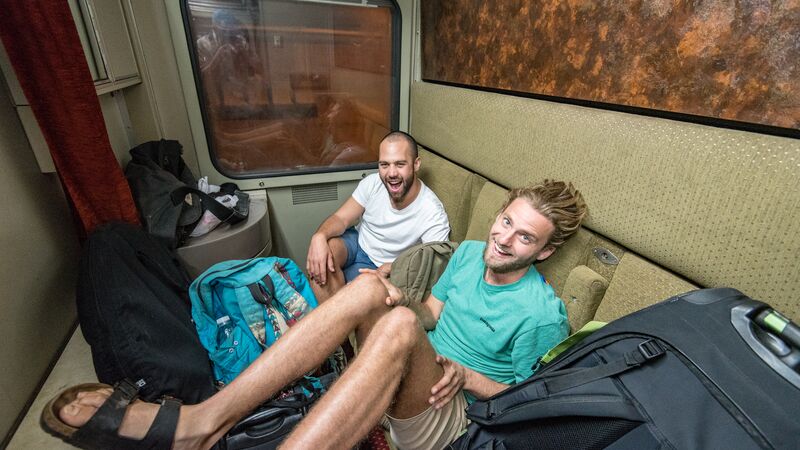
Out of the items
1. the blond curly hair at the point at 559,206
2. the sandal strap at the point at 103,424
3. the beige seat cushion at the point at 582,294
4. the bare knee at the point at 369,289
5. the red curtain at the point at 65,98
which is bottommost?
the sandal strap at the point at 103,424

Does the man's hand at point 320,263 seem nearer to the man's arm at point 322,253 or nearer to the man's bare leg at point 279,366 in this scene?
the man's arm at point 322,253

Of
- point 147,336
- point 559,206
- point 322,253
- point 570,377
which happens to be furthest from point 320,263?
point 570,377

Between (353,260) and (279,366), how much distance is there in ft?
3.74

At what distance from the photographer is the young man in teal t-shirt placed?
3.26ft

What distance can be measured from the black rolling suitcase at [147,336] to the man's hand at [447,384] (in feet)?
1.65

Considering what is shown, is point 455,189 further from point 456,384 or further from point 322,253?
point 456,384

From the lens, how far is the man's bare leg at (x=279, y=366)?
1058mm

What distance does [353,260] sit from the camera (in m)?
2.30

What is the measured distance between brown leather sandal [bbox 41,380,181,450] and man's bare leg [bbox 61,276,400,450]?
0.07ft

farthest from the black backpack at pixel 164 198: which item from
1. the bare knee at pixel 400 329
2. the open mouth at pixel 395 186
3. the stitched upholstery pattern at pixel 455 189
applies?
the stitched upholstery pattern at pixel 455 189

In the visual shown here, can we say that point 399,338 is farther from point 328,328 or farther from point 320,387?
point 320,387

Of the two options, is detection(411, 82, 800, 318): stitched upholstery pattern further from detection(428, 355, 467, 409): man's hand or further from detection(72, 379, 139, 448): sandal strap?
detection(72, 379, 139, 448): sandal strap

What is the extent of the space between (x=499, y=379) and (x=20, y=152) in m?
1.82

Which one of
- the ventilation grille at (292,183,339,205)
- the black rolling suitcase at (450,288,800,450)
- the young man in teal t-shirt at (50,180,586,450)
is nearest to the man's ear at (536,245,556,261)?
the young man in teal t-shirt at (50,180,586,450)
